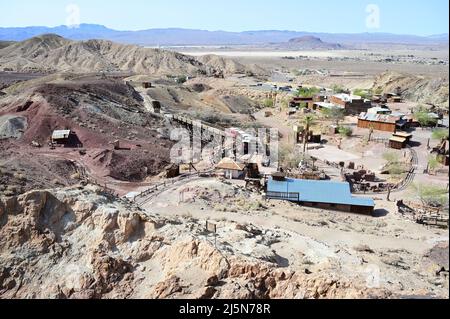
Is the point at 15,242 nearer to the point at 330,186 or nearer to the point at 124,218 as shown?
the point at 124,218

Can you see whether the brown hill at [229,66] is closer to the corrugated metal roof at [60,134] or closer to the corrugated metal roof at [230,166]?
the corrugated metal roof at [60,134]

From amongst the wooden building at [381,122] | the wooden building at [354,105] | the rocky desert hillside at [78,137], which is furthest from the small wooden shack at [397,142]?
the rocky desert hillside at [78,137]

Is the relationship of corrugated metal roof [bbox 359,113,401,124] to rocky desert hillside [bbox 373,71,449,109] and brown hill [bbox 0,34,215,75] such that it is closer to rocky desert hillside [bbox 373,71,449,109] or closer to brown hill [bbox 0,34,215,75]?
rocky desert hillside [bbox 373,71,449,109]

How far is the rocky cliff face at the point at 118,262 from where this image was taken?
13.2 metres

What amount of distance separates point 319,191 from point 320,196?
739 millimetres

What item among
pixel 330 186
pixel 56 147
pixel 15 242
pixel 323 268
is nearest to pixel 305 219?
pixel 330 186

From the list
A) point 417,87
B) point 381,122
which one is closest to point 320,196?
point 381,122

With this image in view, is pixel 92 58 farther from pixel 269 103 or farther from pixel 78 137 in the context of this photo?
pixel 78 137

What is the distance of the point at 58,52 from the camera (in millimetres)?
131375

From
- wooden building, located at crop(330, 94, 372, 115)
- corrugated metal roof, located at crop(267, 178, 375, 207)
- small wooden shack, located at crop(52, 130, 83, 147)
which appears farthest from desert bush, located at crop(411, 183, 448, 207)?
wooden building, located at crop(330, 94, 372, 115)

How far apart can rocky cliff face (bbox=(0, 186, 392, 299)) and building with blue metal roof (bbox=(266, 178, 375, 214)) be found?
16.2 m

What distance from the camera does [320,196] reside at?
102ft

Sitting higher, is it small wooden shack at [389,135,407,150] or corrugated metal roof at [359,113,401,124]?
corrugated metal roof at [359,113,401,124]

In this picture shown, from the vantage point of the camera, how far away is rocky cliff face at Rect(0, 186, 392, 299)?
13172 mm
